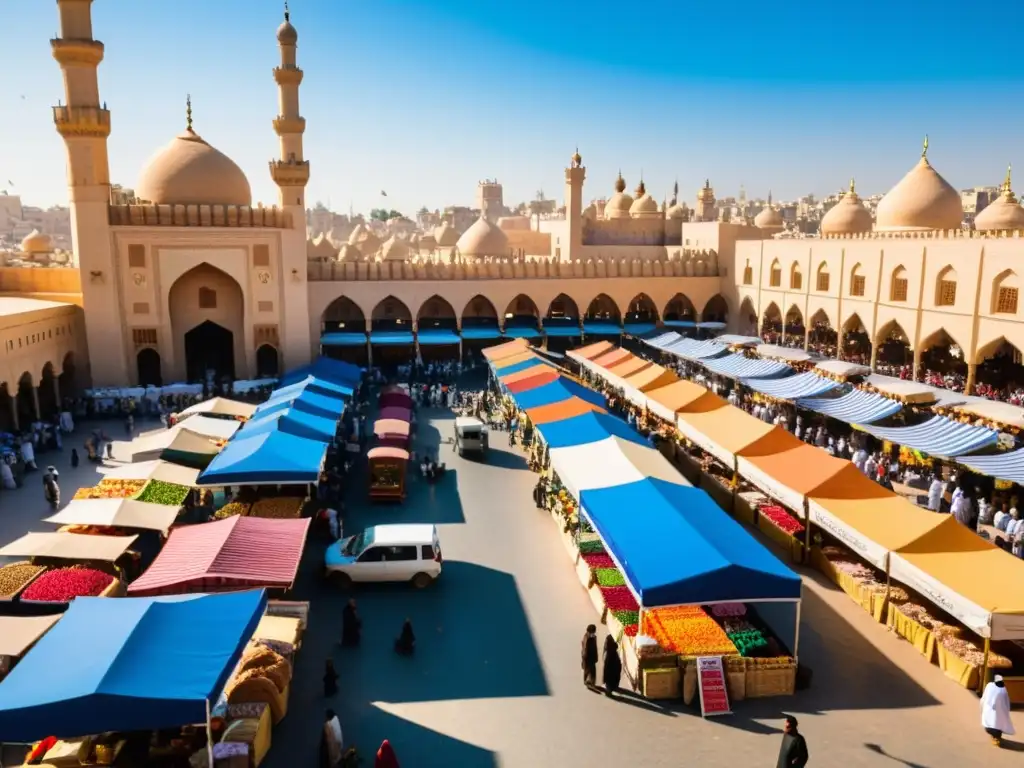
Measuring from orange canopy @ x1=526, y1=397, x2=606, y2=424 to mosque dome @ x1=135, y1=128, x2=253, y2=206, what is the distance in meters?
13.7

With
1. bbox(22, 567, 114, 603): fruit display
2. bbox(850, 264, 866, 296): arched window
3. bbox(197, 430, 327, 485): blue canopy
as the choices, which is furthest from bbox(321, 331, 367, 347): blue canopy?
bbox(22, 567, 114, 603): fruit display

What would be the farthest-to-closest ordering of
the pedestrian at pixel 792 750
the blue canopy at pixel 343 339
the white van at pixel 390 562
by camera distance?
the blue canopy at pixel 343 339 → the white van at pixel 390 562 → the pedestrian at pixel 792 750

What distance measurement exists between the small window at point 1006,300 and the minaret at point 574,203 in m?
18.3

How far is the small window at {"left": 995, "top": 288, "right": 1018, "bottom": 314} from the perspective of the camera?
58.4 ft

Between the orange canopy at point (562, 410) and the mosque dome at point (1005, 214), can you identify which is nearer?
the orange canopy at point (562, 410)

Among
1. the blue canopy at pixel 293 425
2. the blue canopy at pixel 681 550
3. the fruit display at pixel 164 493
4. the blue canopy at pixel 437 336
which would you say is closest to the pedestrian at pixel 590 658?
the blue canopy at pixel 681 550

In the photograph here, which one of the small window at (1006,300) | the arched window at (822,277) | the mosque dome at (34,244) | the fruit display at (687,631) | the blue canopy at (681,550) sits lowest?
the fruit display at (687,631)

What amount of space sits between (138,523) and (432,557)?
3.90 m

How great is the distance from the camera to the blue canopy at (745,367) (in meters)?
20.0

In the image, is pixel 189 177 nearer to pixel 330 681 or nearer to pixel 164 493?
pixel 164 493

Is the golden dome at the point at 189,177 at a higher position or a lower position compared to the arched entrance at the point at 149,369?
higher

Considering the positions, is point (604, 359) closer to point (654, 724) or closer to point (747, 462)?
point (747, 462)

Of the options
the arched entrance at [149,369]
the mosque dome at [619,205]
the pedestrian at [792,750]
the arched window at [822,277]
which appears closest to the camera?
the pedestrian at [792,750]

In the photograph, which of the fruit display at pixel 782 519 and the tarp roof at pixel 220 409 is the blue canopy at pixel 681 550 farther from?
the tarp roof at pixel 220 409
